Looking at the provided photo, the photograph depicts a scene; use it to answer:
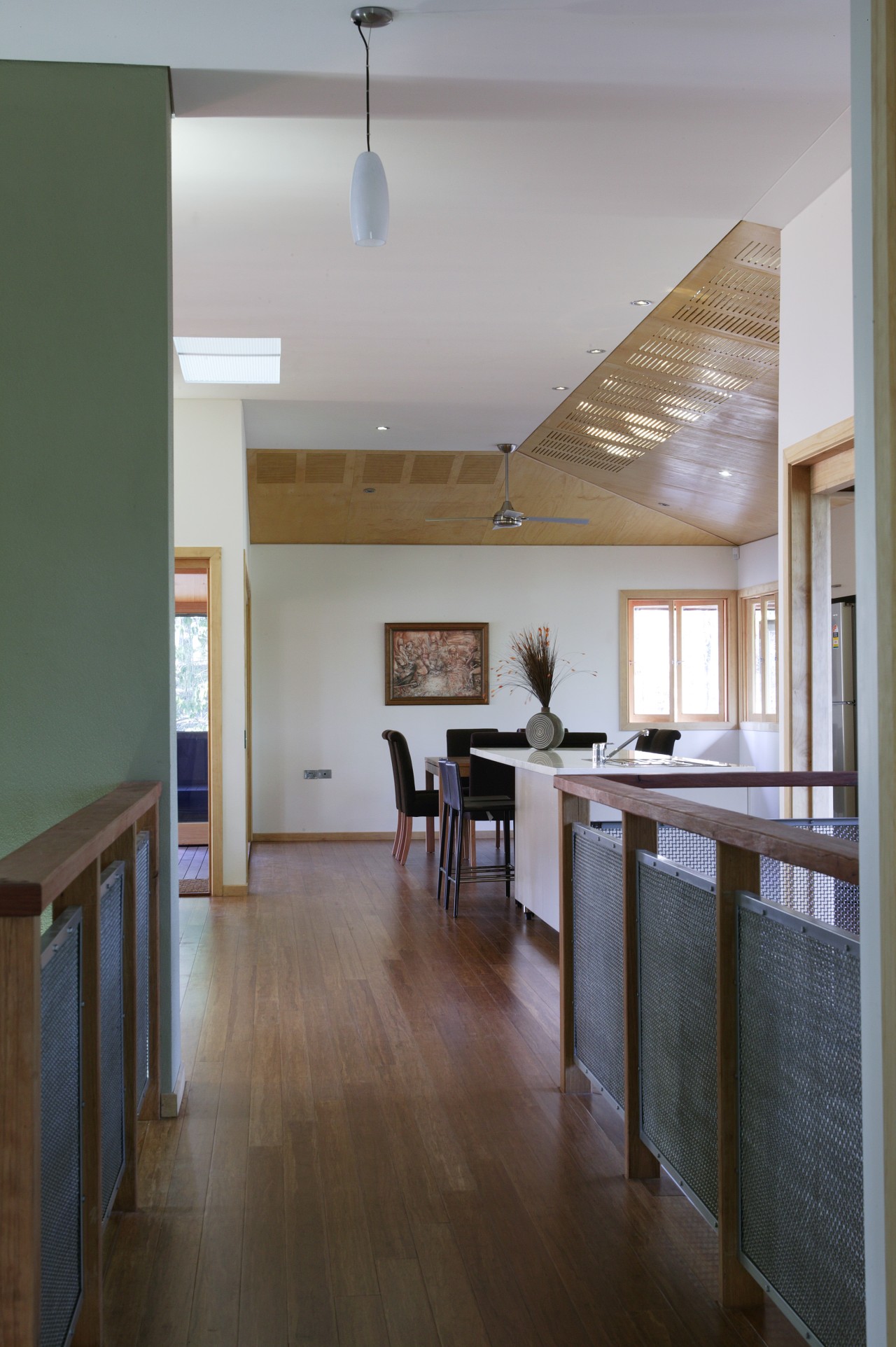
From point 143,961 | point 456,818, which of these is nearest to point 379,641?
point 456,818

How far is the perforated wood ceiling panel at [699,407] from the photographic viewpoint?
5.24 m

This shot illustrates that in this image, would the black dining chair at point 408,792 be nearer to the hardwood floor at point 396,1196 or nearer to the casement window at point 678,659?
the casement window at point 678,659

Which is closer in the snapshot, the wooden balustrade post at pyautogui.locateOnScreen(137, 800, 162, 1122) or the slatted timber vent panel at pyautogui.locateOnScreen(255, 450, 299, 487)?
the wooden balustrade post at pyautogui.locateOnScreen(137, 800, 162, 1122)

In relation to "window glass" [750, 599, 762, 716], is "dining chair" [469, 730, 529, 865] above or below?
below

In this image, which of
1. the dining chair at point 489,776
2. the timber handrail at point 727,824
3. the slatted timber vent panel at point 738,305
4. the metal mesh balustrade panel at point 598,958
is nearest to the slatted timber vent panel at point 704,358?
the slatted timber vent panel at point 738,305

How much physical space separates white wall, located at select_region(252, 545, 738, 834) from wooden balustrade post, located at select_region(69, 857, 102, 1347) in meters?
8.18

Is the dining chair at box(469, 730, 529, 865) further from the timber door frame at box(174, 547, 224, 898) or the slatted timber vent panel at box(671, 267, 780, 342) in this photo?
the slatted timber vent panel at box(671, 267, 780, 342)

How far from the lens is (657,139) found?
386cm

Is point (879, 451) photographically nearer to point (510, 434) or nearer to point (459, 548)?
point (510, 434)

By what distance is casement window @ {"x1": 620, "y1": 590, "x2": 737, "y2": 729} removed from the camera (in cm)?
1083

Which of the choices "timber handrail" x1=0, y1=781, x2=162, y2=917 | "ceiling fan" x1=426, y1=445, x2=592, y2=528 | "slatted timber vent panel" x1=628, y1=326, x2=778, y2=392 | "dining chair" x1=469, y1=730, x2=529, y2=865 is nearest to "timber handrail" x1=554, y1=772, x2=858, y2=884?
"timber handrail" x1=0, y1=781, x2=162, y2=917

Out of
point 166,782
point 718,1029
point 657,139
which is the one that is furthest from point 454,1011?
point 657,139

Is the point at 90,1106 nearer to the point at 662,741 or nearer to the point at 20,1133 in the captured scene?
the point at 20,1133

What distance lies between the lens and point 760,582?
1045 cm
